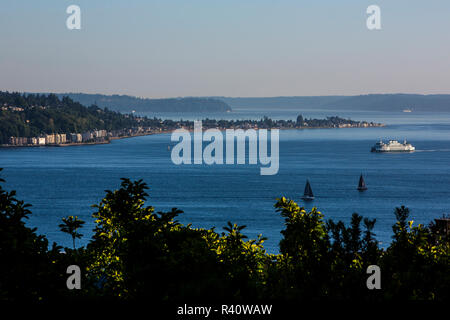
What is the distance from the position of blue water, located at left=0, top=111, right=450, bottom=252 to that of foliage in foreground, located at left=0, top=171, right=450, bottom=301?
3639cm

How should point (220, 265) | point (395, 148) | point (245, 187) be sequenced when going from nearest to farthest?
1. point (220, 265)
2. point (245, 187)
3. point (395, 148)

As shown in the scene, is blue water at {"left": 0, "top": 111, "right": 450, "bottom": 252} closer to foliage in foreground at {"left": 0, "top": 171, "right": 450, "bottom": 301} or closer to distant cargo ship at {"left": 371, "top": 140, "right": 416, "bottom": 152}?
distant cargo ship at {"left": 371, "top": 140, "right": 416, "bottom": 152}

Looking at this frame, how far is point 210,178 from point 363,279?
92.3m

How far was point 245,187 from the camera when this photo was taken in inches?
3760

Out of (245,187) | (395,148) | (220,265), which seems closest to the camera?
(220,265)

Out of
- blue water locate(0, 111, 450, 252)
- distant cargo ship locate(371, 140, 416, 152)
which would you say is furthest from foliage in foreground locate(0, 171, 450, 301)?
distant cargo ship locate(371, 140, 416, 152)

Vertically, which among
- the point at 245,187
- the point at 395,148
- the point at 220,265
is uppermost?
the point at 220,265

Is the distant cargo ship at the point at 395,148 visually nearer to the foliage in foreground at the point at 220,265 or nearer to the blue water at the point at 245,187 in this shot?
the blue water at the point at 245,187

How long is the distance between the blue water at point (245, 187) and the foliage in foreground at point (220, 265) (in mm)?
36386

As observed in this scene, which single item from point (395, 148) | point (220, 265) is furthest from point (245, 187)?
point (220, 265)

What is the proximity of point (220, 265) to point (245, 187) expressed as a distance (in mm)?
79879

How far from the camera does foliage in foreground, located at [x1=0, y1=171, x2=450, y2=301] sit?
47.6 ft

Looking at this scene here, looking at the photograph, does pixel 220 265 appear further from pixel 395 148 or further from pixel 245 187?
pixel 395 148
